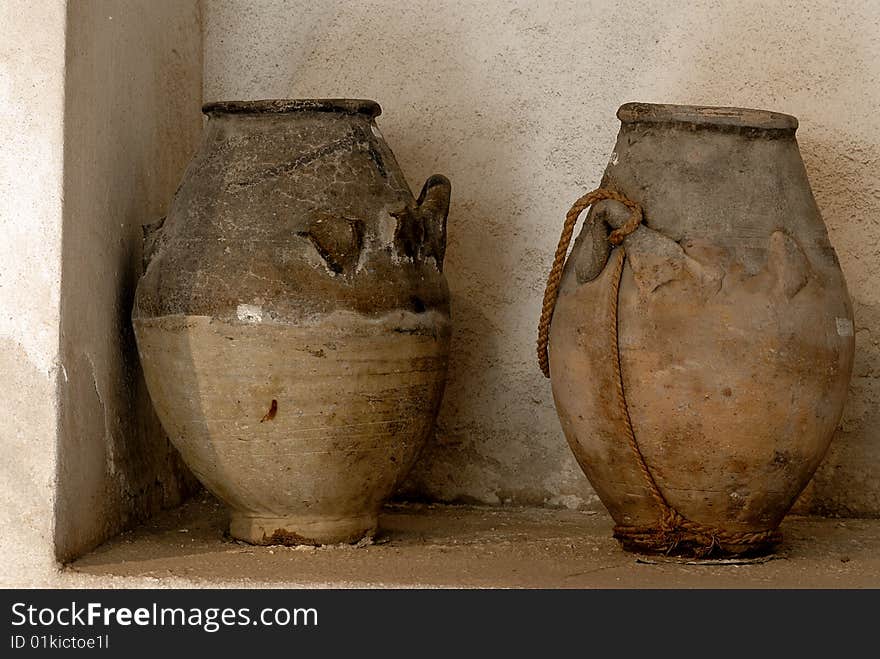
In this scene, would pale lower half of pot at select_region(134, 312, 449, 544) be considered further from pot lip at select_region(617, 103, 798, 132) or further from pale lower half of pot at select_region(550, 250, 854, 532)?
pot lip at select_region(617, 103, 798, 132)

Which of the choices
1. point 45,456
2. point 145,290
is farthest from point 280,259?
point 45,456

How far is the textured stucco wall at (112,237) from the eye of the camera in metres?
1.96

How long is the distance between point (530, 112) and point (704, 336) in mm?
727

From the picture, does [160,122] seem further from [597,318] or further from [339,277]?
[597,318]

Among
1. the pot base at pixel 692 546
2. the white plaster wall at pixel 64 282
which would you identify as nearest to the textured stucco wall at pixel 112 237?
the white plaster wall at pixel 64 282

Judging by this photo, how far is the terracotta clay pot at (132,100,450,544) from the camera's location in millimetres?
1966

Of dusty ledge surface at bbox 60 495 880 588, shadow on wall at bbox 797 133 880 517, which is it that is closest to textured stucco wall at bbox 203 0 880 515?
shadow on wall at bbox 797 133 880 517

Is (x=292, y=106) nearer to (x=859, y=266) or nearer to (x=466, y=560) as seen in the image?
(x=466, y=560)

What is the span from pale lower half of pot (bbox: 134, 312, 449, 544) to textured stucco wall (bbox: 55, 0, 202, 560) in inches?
4.1

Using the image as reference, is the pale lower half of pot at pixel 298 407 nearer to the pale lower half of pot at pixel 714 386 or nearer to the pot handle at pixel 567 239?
the pot handle at pixel 567 239

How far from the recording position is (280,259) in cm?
197

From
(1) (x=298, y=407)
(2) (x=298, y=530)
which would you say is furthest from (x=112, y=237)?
(2) (x=298, y=530)

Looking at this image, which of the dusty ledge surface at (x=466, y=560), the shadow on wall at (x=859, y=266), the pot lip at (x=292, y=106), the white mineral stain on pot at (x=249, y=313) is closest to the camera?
the dusty ledge surface at (x=466, y=560)

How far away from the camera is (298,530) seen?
2084 mm
